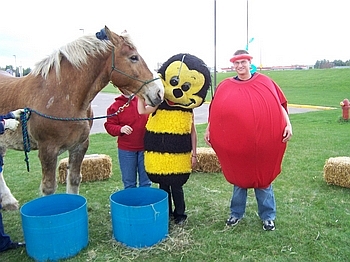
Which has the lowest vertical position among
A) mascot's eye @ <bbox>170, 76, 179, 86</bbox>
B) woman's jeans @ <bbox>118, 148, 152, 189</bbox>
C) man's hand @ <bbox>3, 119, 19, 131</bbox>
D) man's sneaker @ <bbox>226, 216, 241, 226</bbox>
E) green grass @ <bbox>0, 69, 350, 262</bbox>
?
green grass @ <bbox>0, 69, 350, 262</bbox>

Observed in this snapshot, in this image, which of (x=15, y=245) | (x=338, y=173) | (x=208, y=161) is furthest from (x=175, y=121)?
(x=338, y=173)

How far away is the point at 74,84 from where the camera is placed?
3.14 m

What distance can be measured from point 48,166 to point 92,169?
210 centimetres

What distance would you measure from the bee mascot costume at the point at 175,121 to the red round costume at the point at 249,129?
0.25m

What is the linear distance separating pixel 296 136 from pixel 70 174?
6.48 meters

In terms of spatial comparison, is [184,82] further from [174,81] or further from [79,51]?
[79,51]

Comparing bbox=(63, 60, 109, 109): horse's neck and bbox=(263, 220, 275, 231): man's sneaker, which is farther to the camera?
bbox=(263, 220, 275, 231): man's sneaker

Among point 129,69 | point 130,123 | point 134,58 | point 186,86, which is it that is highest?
point 134,58

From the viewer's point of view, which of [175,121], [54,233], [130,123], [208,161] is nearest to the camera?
[54,233]

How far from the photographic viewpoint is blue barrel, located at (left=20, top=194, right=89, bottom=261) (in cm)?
282

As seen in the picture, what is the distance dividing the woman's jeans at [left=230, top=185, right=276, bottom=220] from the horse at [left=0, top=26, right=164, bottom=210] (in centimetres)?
137

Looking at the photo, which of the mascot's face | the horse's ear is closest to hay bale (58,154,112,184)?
the mascot's face

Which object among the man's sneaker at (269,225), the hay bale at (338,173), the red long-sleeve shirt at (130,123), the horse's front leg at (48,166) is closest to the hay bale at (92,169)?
the red long-sleeve shirt at (130,123)

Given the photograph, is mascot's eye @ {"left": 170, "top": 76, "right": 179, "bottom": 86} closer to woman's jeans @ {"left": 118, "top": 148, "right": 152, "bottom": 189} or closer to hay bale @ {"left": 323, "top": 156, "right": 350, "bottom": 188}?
woman's jeans @ {"left": 118, "top": 148, "right": 152, "bottom": 189}
